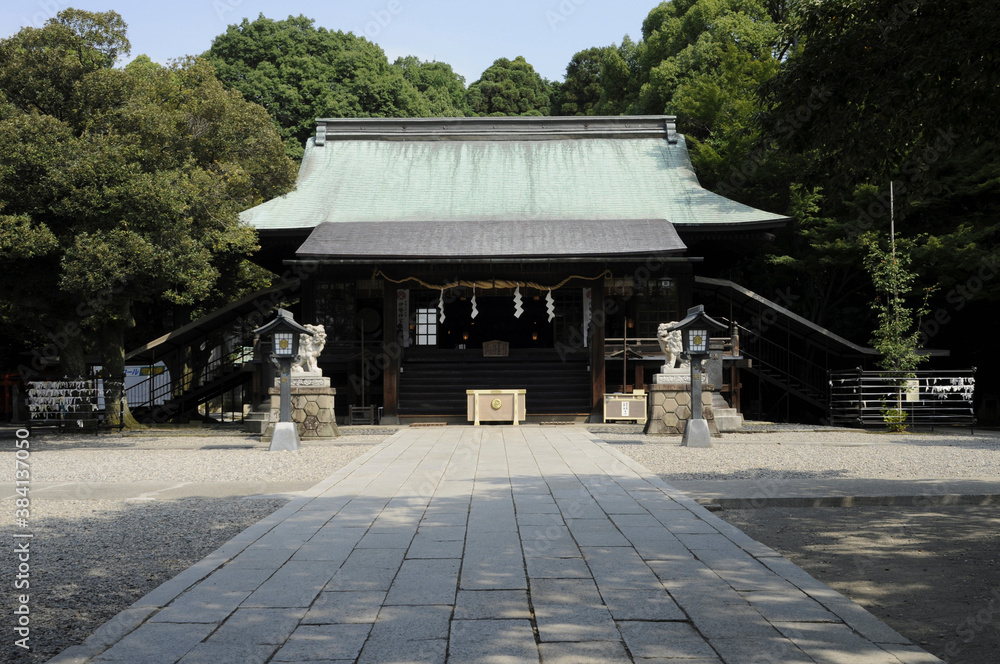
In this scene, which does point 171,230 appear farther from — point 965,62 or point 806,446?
point 965,62

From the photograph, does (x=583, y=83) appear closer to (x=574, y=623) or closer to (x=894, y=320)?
(x=894, y=320)

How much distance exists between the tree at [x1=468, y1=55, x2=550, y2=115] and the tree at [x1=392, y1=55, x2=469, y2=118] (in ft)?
3.43

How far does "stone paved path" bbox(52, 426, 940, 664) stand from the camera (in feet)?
12.3

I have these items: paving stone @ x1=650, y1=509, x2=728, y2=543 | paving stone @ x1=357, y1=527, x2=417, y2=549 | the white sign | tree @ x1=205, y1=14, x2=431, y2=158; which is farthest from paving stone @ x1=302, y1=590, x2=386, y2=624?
tree @ x1=205, y1=14, x2=431, y2=158

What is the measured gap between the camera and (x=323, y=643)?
3834 mm

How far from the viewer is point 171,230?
15539 millimetres

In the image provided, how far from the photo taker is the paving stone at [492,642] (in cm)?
363

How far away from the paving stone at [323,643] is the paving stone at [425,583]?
503 mm

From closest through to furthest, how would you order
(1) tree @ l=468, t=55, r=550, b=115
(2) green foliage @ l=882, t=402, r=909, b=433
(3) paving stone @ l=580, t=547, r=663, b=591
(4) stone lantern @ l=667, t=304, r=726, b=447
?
(3) paving stone @ l=580, t=547, r=663, b=591 → (4) stone lantern @ l=667, t=304, r=726, b=447 → (2) green foliage @ l=882, t=402, r=909, b=433 → (1) tree @ l=468, t=55, r=550, b=115

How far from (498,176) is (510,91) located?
1001 inches

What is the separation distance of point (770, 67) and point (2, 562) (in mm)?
27378

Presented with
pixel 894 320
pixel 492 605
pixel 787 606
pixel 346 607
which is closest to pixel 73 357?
pixel 346 607

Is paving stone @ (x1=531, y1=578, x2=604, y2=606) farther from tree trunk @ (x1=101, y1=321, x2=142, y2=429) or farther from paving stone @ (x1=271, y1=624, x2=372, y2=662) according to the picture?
tree trunk @ (x1=101, y1=321, x2=142, y2=429)

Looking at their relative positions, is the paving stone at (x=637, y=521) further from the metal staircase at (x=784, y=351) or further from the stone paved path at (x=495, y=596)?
the metal staircase at (x=784, y=351)
